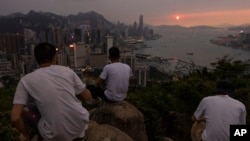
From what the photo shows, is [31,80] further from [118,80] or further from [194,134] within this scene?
[194,134]

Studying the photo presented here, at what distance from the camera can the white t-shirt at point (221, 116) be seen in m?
2.18

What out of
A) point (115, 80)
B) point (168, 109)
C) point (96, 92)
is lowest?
point (168, 109)

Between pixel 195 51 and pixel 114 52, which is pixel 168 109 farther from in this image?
pixel 195 51

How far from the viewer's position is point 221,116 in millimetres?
2201

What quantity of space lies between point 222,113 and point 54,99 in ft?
4.53

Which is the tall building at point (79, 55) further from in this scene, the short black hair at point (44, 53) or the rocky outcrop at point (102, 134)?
the short black hair at point (44, 53)

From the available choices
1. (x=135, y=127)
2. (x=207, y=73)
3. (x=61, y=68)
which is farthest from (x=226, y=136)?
(x=207, y=73)

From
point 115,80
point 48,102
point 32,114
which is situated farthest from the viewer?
point 115,80

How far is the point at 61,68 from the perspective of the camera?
1.88 meters

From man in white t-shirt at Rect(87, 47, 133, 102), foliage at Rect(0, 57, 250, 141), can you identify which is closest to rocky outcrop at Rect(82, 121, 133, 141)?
man in white t-shirt at Rect(87, 47, 133, 102)

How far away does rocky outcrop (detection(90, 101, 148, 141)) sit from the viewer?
320cm

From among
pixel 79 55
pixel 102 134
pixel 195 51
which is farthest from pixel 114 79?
Answer: pixel 195 51

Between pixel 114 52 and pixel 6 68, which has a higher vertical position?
pixel 114 52

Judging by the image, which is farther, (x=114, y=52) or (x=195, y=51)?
(x=195, y=51)
